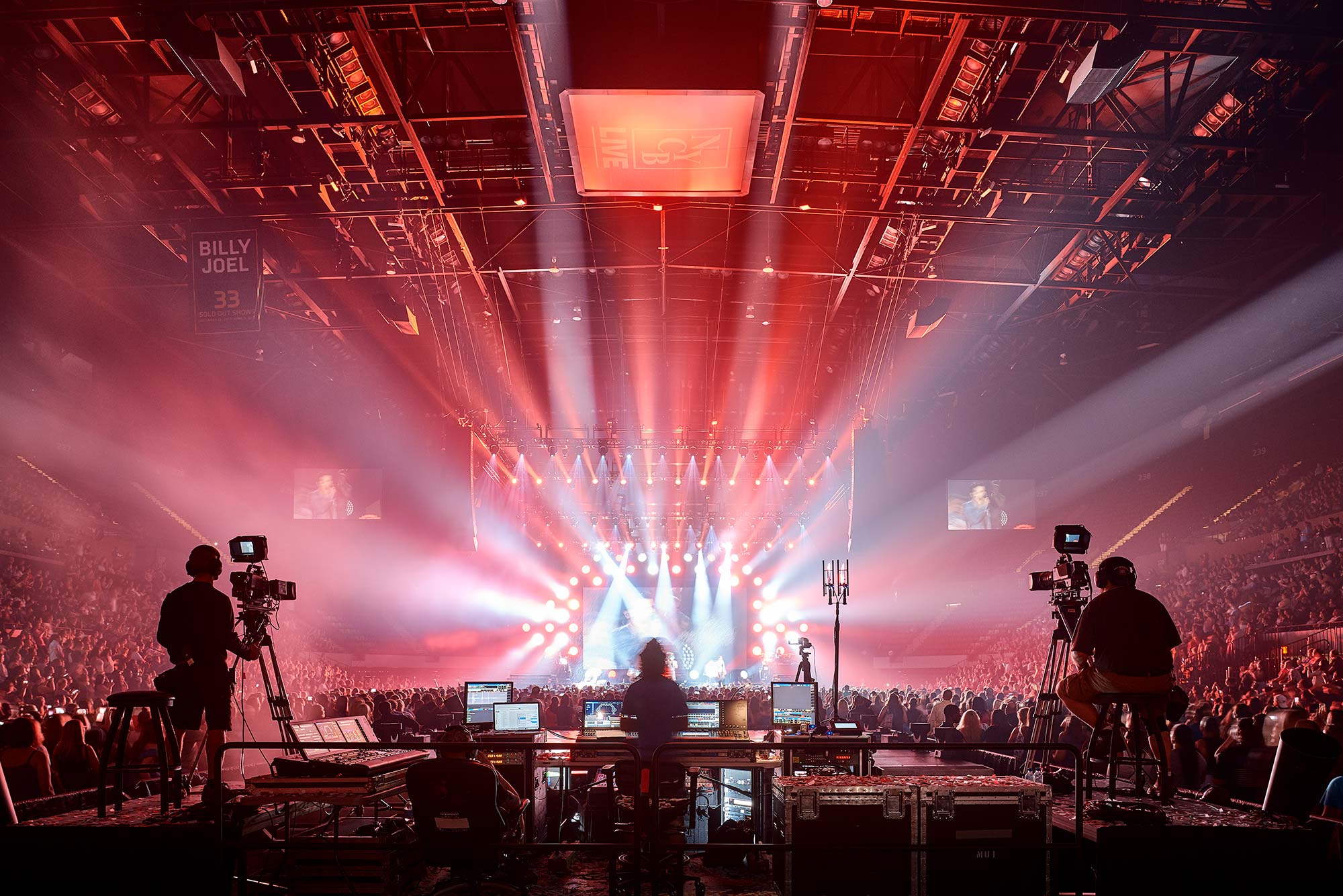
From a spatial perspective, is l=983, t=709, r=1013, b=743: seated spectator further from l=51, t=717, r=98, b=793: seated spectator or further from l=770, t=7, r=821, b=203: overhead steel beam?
l=51, t=717, r=98, b=793: seated spectator

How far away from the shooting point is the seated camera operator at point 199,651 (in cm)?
585

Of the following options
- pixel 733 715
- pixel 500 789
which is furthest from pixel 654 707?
pixel 500 789

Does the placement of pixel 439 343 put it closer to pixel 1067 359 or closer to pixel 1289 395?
pixel 1067 359

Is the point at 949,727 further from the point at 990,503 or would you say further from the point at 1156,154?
the point at 990,503

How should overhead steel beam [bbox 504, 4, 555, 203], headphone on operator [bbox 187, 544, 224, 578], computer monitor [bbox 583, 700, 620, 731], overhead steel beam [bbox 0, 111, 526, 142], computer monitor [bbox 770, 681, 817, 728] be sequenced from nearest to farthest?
headphone on operator [bbox 187, 544, 224, 578] < overhead steel beam [bbox 504, 4, 555, 203] < computer monitor [bbox 583, 700, 620, 731] < overhead steel beam [bbox 0, 111, 526, 142] < computer monitor [bbox 770, 681, 817, 728]

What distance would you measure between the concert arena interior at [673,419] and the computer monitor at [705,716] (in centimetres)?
34

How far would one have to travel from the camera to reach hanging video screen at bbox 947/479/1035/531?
20.7m

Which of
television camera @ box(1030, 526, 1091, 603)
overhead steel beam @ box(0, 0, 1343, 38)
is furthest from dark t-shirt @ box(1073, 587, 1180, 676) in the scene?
overhead steel beam @ box(0, 0, 1343, 38)

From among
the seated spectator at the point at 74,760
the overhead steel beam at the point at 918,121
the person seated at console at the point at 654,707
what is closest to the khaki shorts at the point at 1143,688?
the person seated at console at the point at 654,707

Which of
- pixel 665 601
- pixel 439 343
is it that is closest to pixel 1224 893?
pixel 439 343

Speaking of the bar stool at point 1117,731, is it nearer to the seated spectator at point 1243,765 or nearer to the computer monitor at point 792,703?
the seated spectator at point 1243,765

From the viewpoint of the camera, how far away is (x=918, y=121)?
9.35 metres

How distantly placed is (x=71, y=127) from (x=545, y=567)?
2190 centimetres

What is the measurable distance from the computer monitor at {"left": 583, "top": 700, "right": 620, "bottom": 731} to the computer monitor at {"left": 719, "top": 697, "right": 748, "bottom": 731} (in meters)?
1.08
